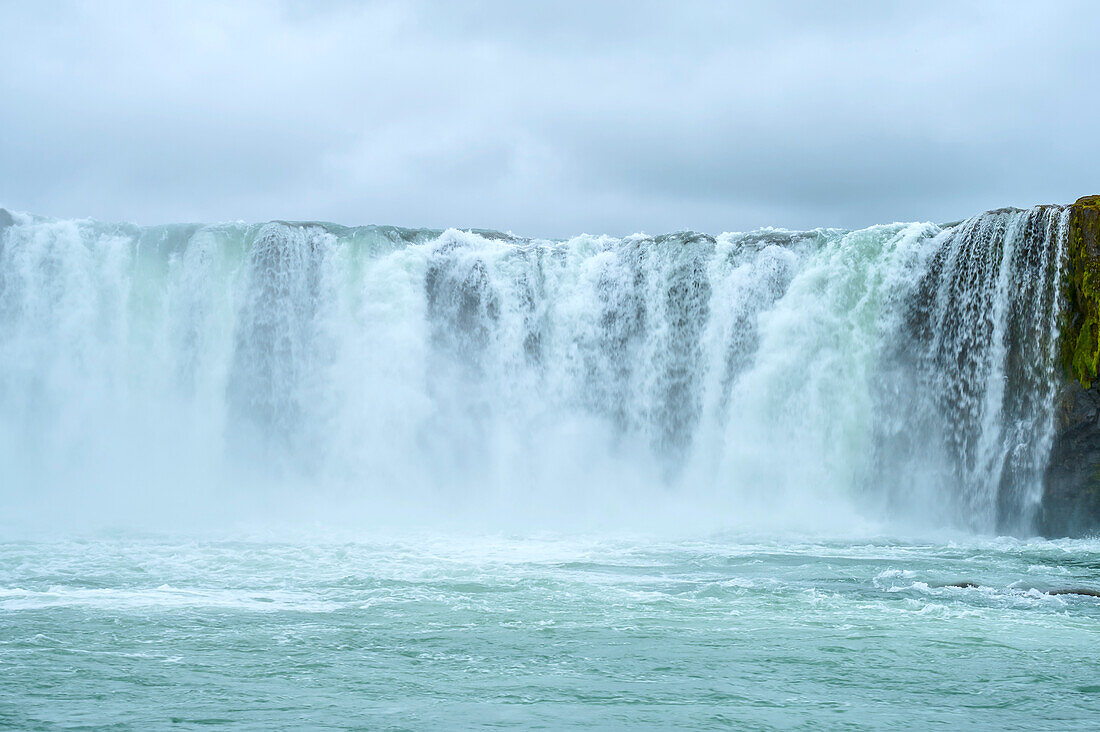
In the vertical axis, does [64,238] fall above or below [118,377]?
above

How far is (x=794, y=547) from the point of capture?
51.4 ft

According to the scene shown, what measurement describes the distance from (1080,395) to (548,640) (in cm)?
1127

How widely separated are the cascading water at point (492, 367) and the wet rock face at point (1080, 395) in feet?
5.23

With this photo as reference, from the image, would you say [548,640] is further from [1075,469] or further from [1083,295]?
[1083,295]

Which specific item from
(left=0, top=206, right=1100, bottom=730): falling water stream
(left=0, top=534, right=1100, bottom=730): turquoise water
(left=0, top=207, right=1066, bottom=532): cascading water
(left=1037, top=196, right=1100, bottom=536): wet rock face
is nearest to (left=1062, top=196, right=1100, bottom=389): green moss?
(left=1037, top=196, right=1100, bottom=536): wet rock face

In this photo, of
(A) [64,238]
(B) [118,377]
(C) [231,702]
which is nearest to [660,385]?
(B) [118,377]

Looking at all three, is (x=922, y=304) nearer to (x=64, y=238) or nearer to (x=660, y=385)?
(x=660, y=385)

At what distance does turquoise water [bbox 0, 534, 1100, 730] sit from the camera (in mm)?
7363

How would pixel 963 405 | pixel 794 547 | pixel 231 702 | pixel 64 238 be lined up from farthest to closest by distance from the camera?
1. pixel 64 238
2. pixel 963 405
3. pixel 794 547
4. pixel 231 702

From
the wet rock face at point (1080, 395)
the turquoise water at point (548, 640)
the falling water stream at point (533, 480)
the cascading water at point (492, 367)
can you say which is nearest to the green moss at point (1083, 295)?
the wet rock face at point (1080, 395)

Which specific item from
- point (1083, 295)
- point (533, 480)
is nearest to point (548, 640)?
point (1083, 295)

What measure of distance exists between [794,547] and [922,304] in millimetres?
5753

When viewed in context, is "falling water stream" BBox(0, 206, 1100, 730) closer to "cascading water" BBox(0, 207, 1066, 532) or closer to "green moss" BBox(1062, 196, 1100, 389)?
"cascading water" BBox(0, 207, 1066, 532)

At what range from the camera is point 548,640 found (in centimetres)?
945
